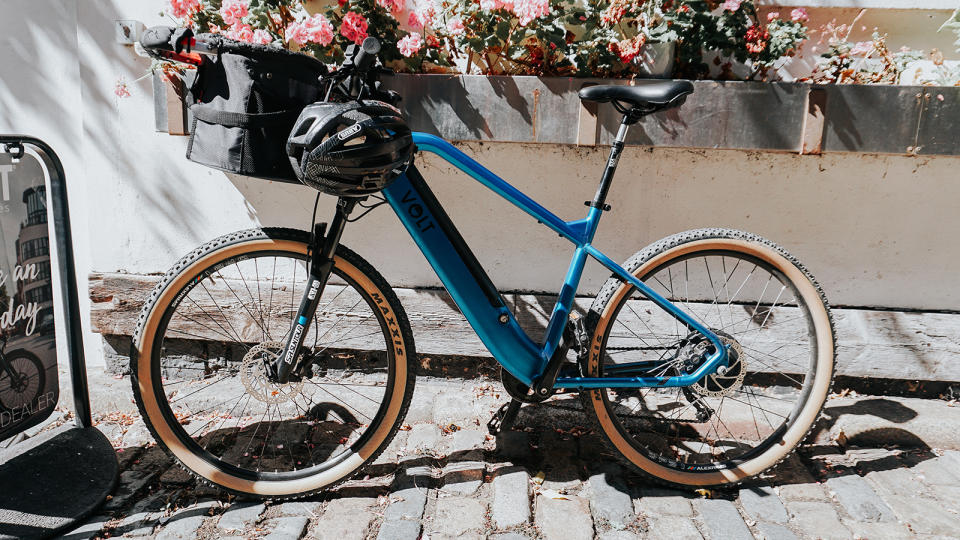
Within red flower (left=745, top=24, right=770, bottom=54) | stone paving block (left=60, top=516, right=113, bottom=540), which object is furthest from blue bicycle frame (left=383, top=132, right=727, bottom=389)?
stone paving block (left=60, top=516, right=113, bottom=540)

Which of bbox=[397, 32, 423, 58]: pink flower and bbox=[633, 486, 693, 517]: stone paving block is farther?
bbox=[397, 32, 423, 58]: pink flower

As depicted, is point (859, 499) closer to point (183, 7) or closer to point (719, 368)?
point (719, 368)

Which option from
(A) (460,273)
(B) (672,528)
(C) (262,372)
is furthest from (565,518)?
(C) (262,372)

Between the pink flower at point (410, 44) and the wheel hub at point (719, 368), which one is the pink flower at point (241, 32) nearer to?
the pink flower at point (410, 44)

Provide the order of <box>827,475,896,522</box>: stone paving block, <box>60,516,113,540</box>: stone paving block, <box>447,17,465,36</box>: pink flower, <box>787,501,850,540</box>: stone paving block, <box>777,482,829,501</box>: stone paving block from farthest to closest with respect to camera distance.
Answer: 1. <box>447,17,465,36</box>: pink flower
2. <box>777,482,829,501</box>: stone paving block
3. <box>827,475,896,522</box>: stone paving block
4. <box>787,501,850,540</box>: stone paving block
5. <box>60,516,113,540</box>: stone paving block

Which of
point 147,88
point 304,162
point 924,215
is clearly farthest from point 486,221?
point 924,215

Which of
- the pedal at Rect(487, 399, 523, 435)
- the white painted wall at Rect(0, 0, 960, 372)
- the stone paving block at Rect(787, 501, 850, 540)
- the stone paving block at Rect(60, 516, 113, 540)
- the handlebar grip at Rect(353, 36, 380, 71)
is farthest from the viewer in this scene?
the white painted wall at Rect(0, 0, 960, 372)

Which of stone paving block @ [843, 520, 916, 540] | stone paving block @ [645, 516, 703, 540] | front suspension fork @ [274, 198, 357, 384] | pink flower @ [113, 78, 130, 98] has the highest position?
pink flower @ [113, 78, 130, 98]

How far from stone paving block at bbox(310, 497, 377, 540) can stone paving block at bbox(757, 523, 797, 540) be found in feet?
4.80

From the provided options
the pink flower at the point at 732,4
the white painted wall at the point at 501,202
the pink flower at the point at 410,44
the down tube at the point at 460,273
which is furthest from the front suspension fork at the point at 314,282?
the pink flower at the point at 732,4

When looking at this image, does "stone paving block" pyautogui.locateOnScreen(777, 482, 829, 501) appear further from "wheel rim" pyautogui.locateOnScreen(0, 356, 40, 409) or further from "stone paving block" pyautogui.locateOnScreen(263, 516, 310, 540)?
"wheel rim" pyautogui.locateOnScreen(0, 356, 40, 409)

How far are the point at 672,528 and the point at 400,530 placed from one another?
1.02m

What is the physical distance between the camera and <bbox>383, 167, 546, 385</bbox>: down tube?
2.59 m

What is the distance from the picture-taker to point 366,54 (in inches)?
87.9
